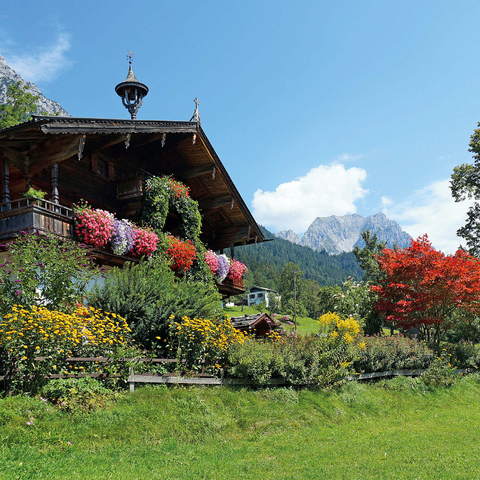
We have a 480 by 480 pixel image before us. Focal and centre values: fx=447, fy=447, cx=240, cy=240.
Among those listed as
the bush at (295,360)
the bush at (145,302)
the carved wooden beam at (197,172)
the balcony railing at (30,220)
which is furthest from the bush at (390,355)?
the balcony railing at (30,220)

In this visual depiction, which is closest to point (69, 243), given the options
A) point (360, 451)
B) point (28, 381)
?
point (28, 381)

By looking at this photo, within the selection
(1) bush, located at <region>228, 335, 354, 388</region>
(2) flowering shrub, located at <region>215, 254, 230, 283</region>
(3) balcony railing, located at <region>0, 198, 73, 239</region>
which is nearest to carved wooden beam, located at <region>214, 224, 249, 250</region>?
(2) flowering shrub, located at <region>215, 254, 230, 283</region>

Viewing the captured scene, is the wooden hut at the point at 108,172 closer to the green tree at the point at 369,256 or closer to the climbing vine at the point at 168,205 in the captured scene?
the climbing vine at the point at 168,205

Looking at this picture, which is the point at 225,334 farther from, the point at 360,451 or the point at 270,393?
the point at 360,451

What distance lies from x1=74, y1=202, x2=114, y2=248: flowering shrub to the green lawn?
18.0 feet

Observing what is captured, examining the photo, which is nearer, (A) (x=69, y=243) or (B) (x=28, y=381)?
(B) (x=28, y=381)

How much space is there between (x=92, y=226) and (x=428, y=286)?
13188 mm

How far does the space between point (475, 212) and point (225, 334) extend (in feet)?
103

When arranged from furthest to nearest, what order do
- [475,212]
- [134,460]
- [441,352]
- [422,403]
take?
[475,212], [441,352], [422,403], [134,460]

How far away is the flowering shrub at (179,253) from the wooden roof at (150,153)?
11.7ft

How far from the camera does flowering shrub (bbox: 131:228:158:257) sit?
48.3 feet

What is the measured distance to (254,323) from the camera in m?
18.2

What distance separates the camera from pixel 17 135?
12148mm

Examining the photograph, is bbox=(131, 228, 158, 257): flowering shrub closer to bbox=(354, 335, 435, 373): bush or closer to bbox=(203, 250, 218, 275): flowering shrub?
bbox=(203, 250, 218, 275): flowering shrub
